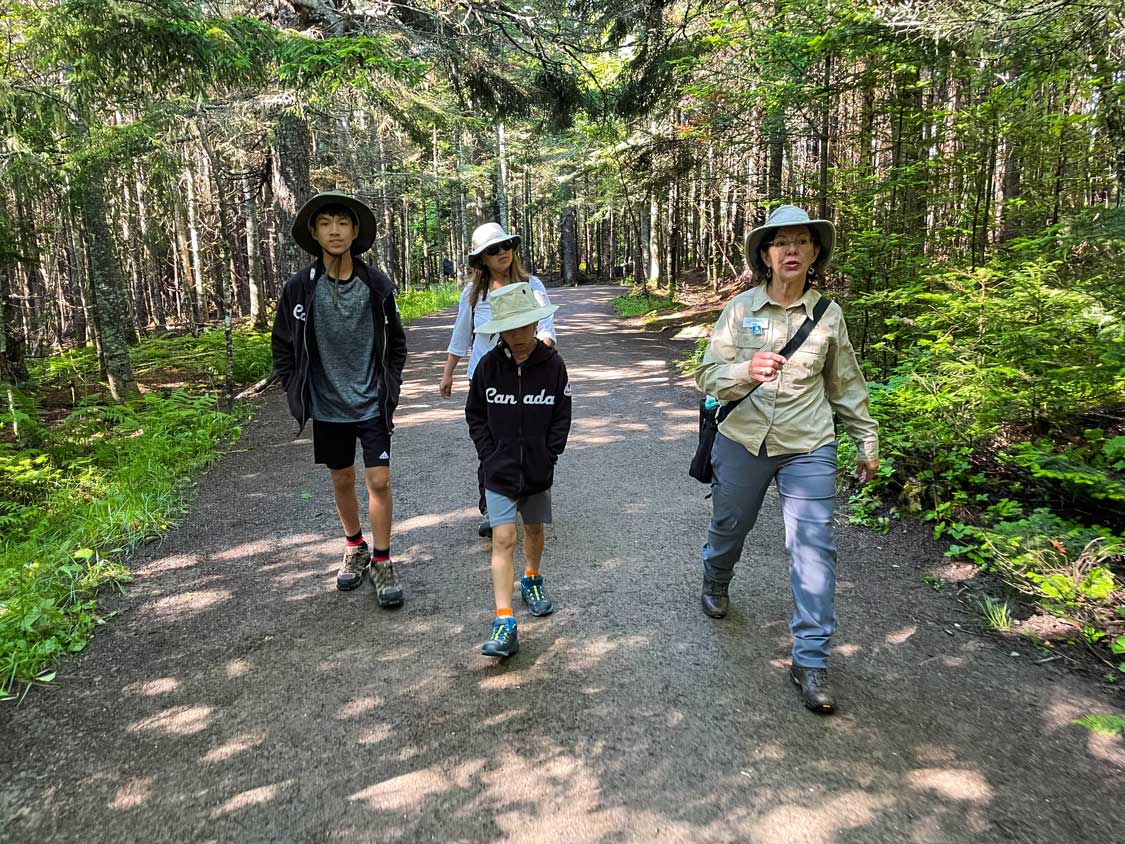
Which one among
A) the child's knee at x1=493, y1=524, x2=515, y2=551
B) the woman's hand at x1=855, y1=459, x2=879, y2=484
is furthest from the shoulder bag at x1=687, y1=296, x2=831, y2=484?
the child's knee at x1=493, y1=524, x2=515, y2=551


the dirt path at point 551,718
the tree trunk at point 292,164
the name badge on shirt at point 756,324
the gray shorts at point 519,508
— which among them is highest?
the tree trunk at point 292,164

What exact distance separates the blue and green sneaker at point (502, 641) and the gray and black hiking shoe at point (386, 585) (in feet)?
2.64

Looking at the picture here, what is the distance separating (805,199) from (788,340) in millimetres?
5879

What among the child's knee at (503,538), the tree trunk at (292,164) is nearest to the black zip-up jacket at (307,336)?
the child's knee at (503,538)

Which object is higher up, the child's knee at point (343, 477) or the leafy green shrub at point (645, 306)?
the leafy green shrub at point (645, 306)

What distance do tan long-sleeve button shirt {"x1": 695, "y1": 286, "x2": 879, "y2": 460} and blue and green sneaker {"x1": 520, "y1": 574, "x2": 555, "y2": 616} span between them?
149cm

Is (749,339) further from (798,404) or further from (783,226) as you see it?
(783,226)

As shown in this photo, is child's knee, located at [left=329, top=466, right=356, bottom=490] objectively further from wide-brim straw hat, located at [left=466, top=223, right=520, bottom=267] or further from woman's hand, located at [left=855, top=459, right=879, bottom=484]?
woman's hand, located at [left=855, top=459, right=879, bottom=484]

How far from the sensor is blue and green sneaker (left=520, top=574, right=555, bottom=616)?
3.88m

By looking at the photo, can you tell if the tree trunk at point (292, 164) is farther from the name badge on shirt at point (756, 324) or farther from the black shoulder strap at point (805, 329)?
the black shoulder strap at point (805, 329)

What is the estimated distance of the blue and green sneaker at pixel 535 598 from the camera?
3.88 metres

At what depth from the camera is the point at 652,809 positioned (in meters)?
2.47

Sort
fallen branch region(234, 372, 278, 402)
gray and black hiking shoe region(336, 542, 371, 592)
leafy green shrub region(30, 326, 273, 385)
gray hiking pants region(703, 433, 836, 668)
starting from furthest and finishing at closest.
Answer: leafy green shrub region(30, 326, 273, 385), fallen branch region(234, 372, 278, 402), gray and black hiking shoe region(336, 542, 371, 592), gray hiking pants region(703, 433, 836, 668)

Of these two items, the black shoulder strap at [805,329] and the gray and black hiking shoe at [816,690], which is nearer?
the gray and black hiking shoe at [816,690]
